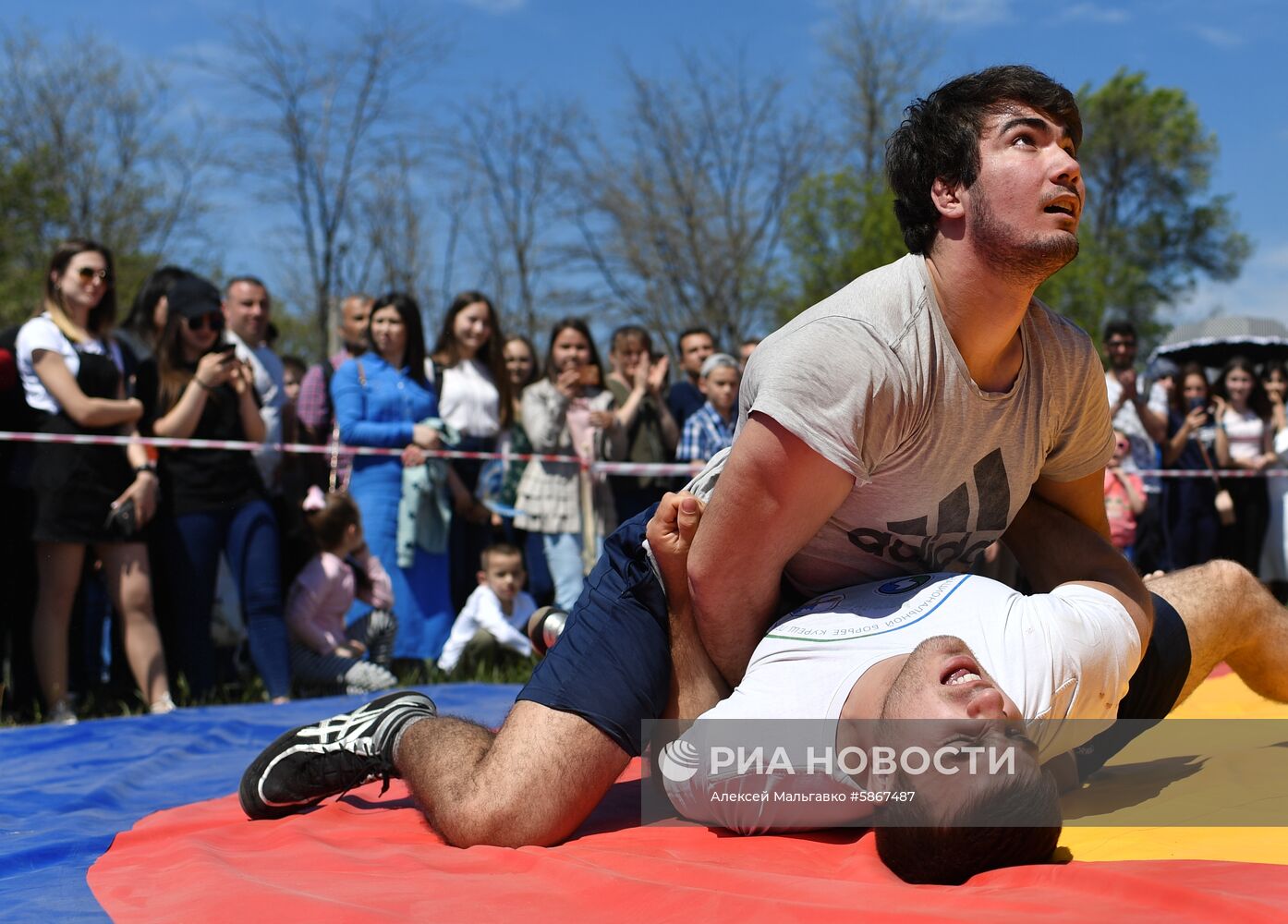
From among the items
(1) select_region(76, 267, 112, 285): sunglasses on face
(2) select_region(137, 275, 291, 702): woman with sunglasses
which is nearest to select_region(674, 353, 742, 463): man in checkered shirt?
(2) select_region(137, 275, 291, 702): woman with sunglasses

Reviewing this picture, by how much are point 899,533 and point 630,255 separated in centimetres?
2053

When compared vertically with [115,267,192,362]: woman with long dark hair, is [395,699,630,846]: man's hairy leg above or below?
below

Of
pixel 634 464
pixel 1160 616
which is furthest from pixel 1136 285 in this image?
pixel 1160 616

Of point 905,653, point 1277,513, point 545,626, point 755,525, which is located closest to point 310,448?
point 545,626

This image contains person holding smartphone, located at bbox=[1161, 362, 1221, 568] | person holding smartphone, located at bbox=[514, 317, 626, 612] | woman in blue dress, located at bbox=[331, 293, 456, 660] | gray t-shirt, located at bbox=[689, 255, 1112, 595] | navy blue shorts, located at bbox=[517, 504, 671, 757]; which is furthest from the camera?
person holding smartphone, located at bbox=[1161, 362, 1221, 568]

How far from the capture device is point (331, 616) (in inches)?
227

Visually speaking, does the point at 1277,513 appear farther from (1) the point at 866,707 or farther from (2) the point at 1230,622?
(1) the point at 866,707

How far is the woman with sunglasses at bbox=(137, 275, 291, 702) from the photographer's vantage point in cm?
520

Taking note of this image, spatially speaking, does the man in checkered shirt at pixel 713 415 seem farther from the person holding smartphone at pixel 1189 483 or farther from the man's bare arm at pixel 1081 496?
the man's bare arm at pixel 1081 496

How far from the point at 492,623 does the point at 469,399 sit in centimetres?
118

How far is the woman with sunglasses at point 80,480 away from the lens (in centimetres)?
482

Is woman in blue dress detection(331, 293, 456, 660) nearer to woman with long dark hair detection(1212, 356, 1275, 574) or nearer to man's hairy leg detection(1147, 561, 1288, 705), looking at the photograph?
man's hairy leg detection(1147, 561, 1288, 705)

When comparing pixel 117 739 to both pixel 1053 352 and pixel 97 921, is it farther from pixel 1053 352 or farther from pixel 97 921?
pixel 1053 352

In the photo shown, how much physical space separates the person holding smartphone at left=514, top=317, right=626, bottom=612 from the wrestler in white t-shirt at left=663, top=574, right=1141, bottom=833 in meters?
3.89
